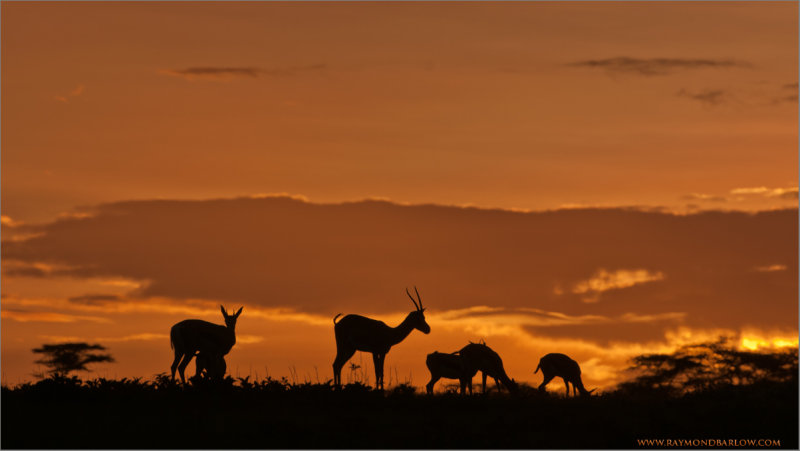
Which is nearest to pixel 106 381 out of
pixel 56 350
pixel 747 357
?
pixel 747 357

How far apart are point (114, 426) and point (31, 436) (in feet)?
→ 6.17

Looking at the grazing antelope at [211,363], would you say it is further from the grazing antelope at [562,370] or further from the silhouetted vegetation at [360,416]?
the grazing antelope at [562,370]

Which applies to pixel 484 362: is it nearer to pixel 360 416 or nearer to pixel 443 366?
pixel 443 366

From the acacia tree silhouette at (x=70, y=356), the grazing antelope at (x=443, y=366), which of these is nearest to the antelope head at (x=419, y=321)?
the grazing antelope at (x=443, y=366)

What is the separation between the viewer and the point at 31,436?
25.7m

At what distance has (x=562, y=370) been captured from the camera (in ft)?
125

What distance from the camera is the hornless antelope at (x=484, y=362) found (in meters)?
37.9

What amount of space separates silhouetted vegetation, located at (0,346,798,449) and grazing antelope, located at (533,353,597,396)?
315 centimetres

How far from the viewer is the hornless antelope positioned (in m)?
37.9

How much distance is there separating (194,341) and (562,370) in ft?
37.2

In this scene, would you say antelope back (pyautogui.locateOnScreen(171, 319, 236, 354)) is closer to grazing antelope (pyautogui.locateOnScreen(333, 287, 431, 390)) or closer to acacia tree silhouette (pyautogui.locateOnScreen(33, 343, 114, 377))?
grazing antelope (pyautogui.locateOnScreen(333, 287, 431, 390))

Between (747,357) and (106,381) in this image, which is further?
(747,357)

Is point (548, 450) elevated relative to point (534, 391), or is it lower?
lower

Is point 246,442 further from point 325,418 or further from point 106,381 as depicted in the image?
point 106,381
